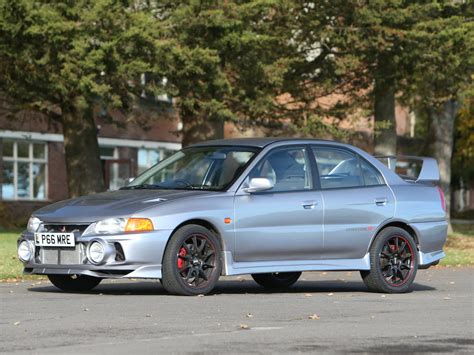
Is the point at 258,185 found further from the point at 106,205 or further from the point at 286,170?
the point at 106,205

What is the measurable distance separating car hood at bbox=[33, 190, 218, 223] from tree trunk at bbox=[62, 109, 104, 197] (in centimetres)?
1918

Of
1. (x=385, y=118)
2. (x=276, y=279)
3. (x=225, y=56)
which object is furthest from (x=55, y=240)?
(x=385, y=118)

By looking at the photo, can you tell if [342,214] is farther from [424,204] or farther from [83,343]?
[83,343]

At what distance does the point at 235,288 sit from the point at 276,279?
504mm

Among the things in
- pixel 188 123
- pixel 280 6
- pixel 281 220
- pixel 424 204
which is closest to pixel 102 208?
pixel 281 220

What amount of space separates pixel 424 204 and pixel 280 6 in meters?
15.4

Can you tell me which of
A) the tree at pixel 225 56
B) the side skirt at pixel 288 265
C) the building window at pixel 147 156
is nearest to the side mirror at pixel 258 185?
the side skirt at pixel 288 265

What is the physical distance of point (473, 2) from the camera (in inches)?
1276

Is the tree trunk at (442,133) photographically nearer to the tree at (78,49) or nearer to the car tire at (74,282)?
the tree at (78,49)

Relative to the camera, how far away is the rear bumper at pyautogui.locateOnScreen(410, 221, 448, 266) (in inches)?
617

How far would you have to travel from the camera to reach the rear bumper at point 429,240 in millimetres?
15672

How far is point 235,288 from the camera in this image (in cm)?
1590

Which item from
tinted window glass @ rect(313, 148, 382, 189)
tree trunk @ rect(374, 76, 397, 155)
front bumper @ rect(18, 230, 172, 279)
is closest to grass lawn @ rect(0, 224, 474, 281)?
tree trunk @ rect(374, 76, 397, 155)

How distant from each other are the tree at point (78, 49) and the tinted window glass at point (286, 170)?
12693 millimetres
